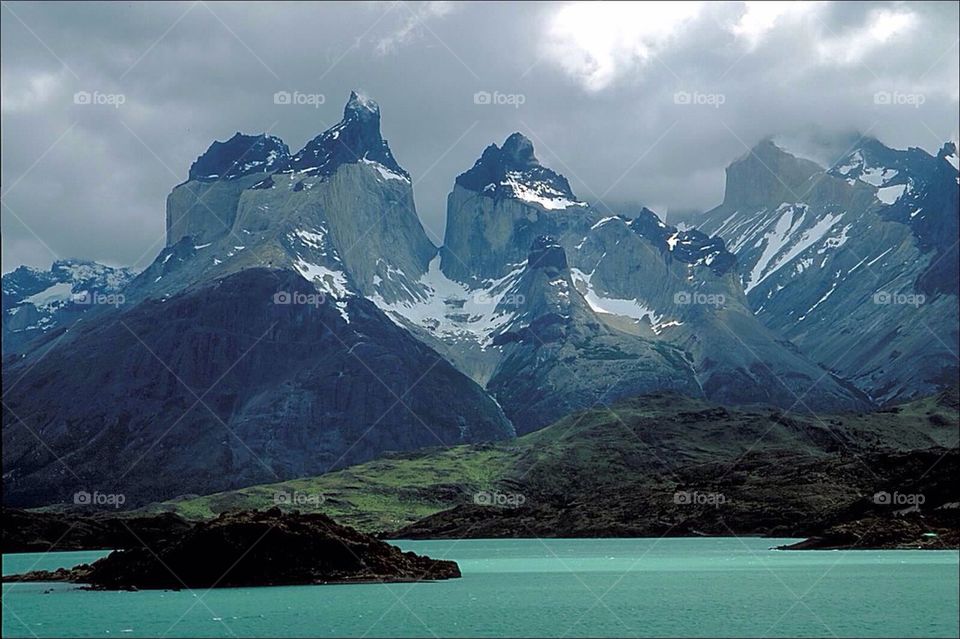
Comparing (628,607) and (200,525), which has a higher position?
(200,525)

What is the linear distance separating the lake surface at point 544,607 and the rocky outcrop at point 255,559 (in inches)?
136

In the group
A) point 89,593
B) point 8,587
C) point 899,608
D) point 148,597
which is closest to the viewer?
point 899,608

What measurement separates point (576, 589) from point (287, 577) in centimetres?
3697

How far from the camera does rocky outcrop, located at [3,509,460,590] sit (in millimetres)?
147000

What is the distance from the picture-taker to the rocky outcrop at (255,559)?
147000mm

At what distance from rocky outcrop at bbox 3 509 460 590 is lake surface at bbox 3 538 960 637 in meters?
3.47

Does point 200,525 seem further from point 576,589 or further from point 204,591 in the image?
point 576,589

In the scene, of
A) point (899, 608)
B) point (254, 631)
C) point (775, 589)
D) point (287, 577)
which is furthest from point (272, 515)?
point (899, 608)

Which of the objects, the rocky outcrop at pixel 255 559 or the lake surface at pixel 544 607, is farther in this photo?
the rocky outcrop at pixel 255 559

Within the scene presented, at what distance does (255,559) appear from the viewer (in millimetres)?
147250

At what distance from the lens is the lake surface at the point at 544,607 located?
334ft

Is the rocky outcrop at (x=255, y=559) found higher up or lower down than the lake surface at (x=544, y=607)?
higher up

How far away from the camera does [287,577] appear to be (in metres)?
148

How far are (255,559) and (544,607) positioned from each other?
4328 centimetres
